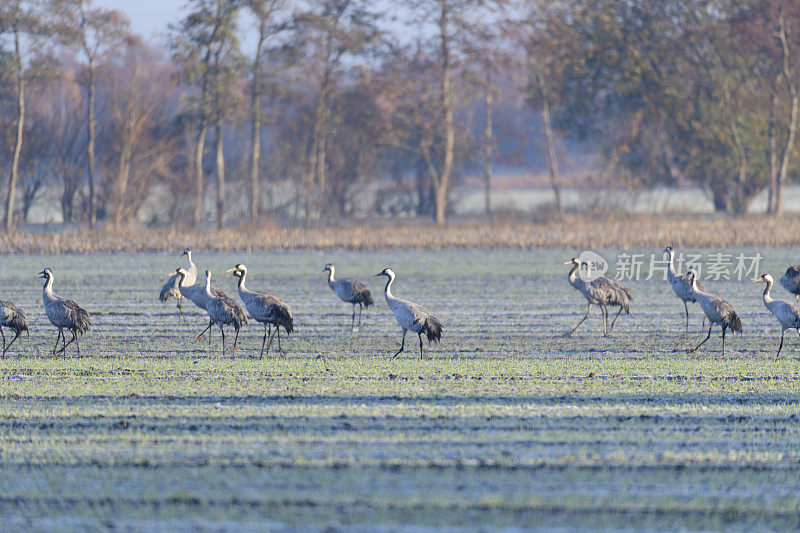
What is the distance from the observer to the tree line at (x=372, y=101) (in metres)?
44.1

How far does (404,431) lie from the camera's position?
25.8 feet

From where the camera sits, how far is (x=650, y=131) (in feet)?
161

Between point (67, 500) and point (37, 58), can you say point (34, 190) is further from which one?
point (67, 500)

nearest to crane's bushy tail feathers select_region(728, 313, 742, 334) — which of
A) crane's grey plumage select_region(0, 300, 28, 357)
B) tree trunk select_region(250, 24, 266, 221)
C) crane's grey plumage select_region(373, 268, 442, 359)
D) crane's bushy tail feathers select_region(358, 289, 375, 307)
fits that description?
crane's grey plumage select_region(373, 268, 442, 359)

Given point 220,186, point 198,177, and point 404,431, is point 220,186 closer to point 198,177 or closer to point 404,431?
point 198,177

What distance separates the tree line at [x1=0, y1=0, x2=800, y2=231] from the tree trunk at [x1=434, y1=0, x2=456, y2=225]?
0.09m

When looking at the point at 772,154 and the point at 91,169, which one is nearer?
the point at 91,169

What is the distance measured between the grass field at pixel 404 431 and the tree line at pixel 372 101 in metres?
30.4

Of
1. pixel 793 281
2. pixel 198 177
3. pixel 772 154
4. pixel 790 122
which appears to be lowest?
pixel 793 281

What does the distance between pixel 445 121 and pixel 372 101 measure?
12.0 feet

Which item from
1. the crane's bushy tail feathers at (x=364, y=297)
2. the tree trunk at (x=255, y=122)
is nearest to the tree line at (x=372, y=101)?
the tree trunk at (x=255, y=122)

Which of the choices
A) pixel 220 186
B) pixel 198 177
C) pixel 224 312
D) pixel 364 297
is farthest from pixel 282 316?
pixel 198 177

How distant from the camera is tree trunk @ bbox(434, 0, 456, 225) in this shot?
4569cm

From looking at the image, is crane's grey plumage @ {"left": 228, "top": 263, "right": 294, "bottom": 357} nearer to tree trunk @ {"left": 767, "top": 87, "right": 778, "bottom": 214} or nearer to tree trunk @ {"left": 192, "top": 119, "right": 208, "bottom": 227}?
tree trunk @ {"left": 192, "top": 119, "right": 208, "bottom": 227}
